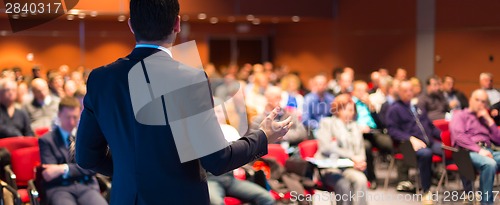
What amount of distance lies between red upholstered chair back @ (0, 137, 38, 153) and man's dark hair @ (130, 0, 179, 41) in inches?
167

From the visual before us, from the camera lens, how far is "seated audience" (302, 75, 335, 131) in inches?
338

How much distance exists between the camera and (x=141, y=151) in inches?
70.7

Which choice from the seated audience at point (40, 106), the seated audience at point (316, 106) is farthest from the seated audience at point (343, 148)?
the seated audience at point (40, 106)

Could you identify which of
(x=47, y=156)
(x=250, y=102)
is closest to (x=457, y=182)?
(x=250, y=102)

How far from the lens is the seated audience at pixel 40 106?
7.88 meters

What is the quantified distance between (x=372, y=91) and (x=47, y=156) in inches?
291

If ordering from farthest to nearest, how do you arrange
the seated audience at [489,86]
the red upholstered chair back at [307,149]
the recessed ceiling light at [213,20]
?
the recessed ceiling light at [213,20] → the seated audience at [489,86] → the red upholstered chair back at [307,149]

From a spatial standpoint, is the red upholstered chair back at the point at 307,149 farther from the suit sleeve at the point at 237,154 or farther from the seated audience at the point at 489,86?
the suit sleeve at the point at 237,154

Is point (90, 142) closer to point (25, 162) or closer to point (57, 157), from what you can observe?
point (57, 157)

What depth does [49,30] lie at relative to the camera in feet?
51.3

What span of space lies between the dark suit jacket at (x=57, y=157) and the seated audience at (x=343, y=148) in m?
2.27

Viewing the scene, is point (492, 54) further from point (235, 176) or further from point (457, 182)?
point (235, 176)

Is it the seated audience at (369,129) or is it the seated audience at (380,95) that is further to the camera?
the seated audience at (380,95)

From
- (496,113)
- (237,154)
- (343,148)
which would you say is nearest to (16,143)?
(343,148)
